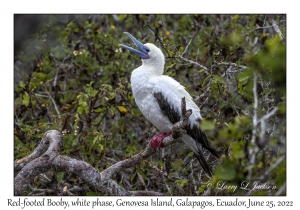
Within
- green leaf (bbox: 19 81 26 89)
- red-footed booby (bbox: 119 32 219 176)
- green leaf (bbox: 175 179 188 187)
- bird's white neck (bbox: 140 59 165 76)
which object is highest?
bird's white neck (bbox: 140 59 165 76)

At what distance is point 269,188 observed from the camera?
11.1 feet

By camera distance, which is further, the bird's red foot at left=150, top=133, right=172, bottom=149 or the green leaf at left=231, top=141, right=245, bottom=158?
the bird's red foot at left=150, top=133, right=172, bottom=149

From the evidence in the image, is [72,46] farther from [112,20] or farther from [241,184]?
[241,184]

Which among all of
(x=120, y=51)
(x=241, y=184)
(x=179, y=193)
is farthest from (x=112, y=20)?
(x=241, y=184)

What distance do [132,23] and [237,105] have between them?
233 centimetres

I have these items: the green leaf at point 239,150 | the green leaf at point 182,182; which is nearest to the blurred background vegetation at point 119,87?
the green leaf at point 182,182

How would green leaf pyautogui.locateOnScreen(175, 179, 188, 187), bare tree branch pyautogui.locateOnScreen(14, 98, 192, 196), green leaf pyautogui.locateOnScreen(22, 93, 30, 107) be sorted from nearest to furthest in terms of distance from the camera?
bare tree branch pyautogui.locateOnScreen(14, 98, 192, 196)
green leaf pyautogui.locateOnScreen(175, 179, 188, 187)
green leaf pyautogui.locateOnScreen(22, 93, 30, 107)

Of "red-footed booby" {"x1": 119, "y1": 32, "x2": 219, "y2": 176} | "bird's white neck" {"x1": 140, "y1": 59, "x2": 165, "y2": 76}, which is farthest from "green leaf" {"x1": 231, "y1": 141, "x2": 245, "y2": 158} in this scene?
"bird's white neck" {"x1": 140, "y1": 59, "x2": 165, "y2": 76}

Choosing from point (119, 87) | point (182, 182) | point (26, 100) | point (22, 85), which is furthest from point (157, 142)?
point (22, 85)

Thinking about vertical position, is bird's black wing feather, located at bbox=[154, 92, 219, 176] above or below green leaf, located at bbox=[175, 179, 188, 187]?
above

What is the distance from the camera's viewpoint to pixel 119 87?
5.54 m

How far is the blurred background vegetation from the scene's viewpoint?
5.11 m

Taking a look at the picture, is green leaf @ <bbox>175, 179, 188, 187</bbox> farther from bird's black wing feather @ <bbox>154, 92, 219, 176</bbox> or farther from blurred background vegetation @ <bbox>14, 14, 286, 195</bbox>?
bird's black wing feather @ <bbox>154, 92, 219, 176</bbox>

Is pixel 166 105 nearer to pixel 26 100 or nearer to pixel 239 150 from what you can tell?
pixel 26 100
